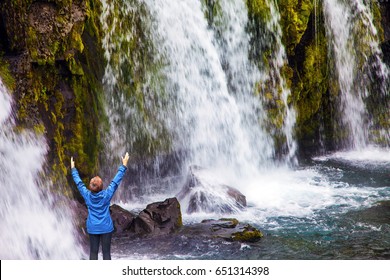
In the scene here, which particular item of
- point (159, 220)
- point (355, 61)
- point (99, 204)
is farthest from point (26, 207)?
point (355, 61)

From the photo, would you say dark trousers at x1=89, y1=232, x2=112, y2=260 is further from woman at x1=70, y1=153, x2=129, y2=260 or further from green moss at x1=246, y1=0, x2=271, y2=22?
green moss at x1=246, y1=0, x2=271, y2=22

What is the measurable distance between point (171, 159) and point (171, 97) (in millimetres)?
1850

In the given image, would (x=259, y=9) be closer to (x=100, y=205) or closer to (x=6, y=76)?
(x=6, y=76)

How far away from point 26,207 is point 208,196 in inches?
187

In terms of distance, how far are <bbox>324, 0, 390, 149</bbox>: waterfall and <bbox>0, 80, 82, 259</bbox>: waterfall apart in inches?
515

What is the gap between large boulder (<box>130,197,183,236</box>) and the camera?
1270cm

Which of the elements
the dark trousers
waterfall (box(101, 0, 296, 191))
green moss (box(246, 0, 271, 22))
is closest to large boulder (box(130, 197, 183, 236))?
the dark trousers

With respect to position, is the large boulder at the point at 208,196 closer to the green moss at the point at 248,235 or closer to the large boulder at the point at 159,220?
the large boulder at the point at 159,220

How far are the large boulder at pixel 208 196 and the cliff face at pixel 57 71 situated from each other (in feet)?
8.28

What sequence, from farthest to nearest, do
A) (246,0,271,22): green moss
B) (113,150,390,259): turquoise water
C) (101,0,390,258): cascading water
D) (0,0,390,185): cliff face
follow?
(246,0,271,22): green moss
(101,0,390,258): cascading water
(0,0,390,185): cliff face
(113,150,390,259): turquoise water

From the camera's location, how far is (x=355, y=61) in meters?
22.2

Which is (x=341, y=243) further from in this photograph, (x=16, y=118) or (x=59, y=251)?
(x=16, y=118)

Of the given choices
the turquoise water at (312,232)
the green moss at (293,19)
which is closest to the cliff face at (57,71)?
the turquoise water at (312,232)

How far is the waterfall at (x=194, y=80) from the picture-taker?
16047mm
